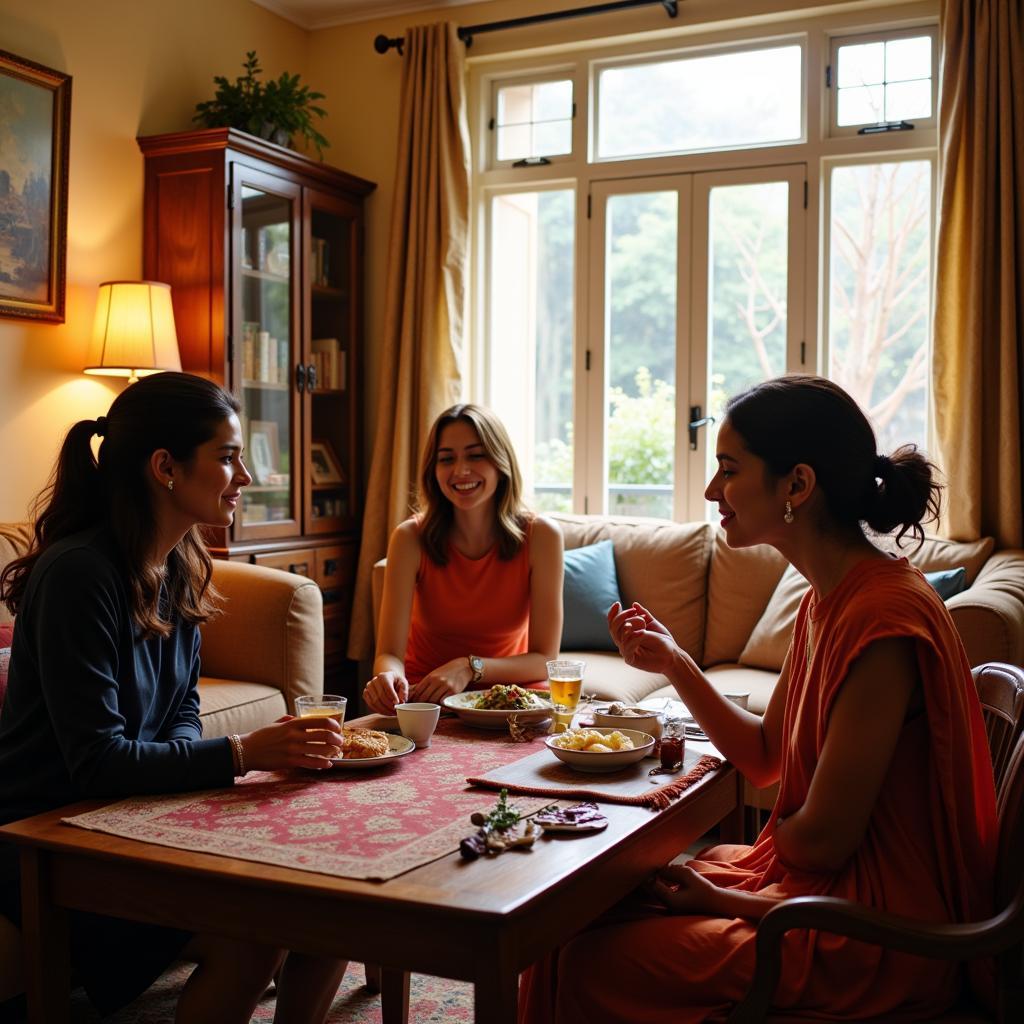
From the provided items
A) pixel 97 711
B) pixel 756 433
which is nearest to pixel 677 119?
pixel 756 433

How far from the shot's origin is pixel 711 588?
3986 mm

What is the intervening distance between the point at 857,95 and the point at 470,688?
292 centimetres

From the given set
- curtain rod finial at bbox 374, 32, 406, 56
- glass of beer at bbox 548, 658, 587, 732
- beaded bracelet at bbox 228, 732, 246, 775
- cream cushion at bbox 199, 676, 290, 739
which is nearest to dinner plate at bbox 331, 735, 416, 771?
beaded bracelet at bbox 228, 732, 246, 775

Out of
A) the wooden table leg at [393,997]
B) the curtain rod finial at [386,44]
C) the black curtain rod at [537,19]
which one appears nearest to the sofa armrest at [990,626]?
the wooden table leg at [393,997]

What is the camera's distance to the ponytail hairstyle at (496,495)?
2.65 meters

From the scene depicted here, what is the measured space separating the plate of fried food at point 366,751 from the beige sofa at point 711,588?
5.52ft

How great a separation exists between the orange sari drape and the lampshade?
2.77 meters

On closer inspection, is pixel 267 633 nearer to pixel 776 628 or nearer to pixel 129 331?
pixel 129 331

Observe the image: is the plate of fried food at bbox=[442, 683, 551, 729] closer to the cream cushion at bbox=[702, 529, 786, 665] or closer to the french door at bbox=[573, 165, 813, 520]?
the cream cushion at bbox=[702, 529, 786, 665]

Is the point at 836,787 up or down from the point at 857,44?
down

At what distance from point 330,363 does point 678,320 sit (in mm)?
1411

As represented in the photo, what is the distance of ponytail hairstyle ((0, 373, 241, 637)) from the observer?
1.75 metres

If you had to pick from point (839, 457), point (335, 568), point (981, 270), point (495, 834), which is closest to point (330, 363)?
point (335, 568)

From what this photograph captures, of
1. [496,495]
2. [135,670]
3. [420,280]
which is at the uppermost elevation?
[420,280]
